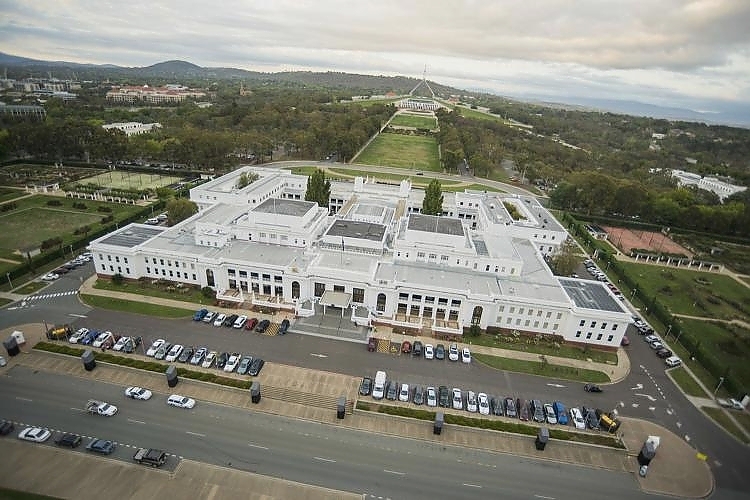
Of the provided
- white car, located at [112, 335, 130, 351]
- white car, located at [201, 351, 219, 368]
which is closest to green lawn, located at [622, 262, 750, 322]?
white car, located at [201, 351, 219, 368]

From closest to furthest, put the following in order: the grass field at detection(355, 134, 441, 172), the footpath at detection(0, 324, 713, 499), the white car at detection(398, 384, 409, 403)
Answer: the footpath at detection(0, 324, 713, 499) → the white car at detection(398, 384, 409, 403) → the grass field at detection(355, 134, 441, 172)

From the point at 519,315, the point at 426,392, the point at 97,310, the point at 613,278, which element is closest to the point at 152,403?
the point at 97,310

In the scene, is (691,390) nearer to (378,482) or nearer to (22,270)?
(378,482)

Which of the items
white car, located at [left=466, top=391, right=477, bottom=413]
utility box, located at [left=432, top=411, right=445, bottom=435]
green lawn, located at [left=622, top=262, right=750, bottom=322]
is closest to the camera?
utility box, located at [left=432, top=411, right=445, bottom=435]

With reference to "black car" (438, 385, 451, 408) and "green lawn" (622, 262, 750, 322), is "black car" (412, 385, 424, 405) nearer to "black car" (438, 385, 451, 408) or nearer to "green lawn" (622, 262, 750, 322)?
"black car" (438, 385, 451, 408)

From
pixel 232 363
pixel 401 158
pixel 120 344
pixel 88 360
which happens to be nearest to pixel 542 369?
pixel 232 363
